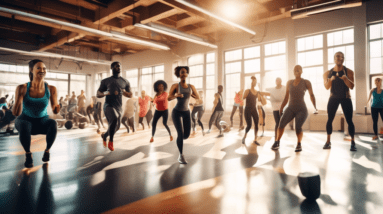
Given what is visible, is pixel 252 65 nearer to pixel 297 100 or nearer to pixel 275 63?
pixel 275 63

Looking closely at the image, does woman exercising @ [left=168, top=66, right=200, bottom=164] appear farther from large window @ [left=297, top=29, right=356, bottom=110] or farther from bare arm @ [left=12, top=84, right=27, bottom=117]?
large window @ [left=297, top=29, right=356, bottom=110]

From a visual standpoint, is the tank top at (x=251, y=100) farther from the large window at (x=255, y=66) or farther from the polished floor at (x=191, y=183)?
the large window at (x=255, y=66)

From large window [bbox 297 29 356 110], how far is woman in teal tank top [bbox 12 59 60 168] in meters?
8.38

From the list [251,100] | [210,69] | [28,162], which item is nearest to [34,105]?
[28,162]

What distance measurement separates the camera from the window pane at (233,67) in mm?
10722

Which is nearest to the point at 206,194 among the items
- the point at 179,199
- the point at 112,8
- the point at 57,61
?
the point at 179,199

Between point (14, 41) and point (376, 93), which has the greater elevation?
point (14, 41)

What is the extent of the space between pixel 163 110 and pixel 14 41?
40.1 feet

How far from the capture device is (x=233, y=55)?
429 inches

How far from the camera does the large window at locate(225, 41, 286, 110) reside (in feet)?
31.0

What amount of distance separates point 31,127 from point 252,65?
899cm

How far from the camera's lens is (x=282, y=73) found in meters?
9.31

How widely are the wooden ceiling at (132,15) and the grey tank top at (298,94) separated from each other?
3.44 m

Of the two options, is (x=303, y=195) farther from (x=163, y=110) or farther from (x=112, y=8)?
(x=112, y=8)
